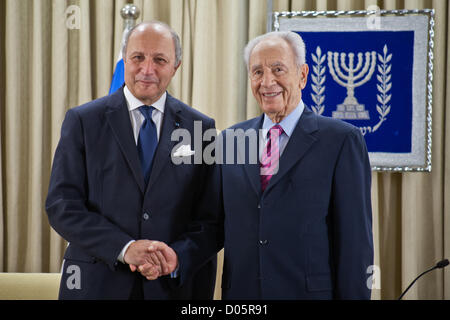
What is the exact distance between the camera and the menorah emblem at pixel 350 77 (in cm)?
299

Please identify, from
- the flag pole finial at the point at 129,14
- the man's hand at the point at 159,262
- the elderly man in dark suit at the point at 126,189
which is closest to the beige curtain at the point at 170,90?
the flag pole finial at the point at 129,14

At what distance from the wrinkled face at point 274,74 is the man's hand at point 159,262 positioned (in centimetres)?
60

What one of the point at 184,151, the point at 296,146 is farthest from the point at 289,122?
the point at 184,151

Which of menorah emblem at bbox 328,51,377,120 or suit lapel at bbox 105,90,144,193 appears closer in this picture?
suit lapel at bbox 105,90,144,193

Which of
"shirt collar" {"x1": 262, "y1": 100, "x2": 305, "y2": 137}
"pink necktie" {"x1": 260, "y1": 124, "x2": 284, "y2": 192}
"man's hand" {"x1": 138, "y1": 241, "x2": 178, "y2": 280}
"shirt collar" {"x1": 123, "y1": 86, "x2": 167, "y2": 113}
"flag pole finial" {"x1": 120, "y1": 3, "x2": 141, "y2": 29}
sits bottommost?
"man's hand" {"x1": 138, "y1": 241, "x2": 178, "y2": 280}

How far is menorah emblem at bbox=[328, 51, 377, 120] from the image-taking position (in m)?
2.99

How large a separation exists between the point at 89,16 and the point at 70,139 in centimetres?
178

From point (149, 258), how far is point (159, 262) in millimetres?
36

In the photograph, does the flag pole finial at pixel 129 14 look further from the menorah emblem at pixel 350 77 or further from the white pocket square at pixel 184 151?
the white pocket square at pixel 184 151

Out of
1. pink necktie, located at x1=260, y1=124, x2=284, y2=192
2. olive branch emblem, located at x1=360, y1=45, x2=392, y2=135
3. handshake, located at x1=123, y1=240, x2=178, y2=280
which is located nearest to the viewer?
handshake, located at x1=123, y1=240, x2=178, y2=280

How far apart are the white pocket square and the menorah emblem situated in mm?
1432

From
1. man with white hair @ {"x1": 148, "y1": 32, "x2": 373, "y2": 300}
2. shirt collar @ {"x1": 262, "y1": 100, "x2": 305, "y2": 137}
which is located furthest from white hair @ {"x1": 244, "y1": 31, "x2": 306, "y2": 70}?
shirt collar @ {"x1": 262, "y1": 100, "x2": 305, "y2": 137}

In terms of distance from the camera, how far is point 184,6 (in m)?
3.24

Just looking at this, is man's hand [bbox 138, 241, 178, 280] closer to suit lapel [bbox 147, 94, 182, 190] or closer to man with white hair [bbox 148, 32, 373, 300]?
man with white hair [bbox 148, 32, 373, 300]
